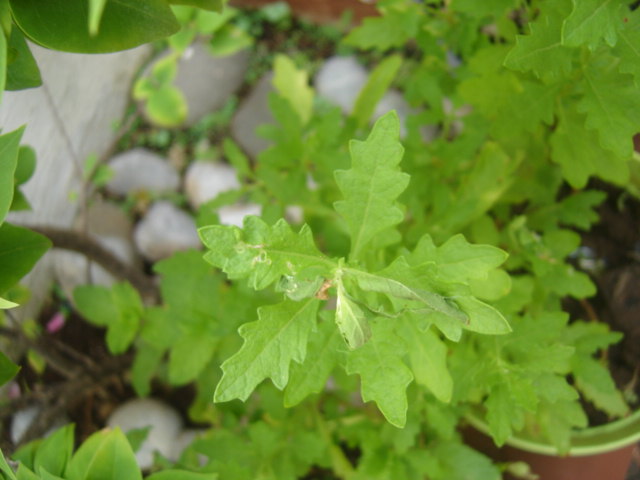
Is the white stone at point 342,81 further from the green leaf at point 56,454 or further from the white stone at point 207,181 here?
the green leaf at point 56,454

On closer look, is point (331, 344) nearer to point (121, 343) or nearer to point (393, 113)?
point (393, 113)

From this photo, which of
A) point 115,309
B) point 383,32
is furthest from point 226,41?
point 115,309

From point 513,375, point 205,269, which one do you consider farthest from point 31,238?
point 513,375

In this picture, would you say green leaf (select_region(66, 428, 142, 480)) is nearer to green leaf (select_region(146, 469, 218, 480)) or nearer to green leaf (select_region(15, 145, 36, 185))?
green leaf (select_region(146, 469, 218, 480))

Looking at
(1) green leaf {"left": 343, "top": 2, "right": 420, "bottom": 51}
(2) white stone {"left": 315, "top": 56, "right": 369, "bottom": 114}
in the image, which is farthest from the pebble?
(1) green leaf {"left": 343, "top": 2, "right": 420, "bottom": 51}

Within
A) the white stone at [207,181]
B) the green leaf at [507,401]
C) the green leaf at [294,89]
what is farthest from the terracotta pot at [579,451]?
the white stone at [207,181]

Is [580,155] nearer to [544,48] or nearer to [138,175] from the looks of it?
[544,48]
